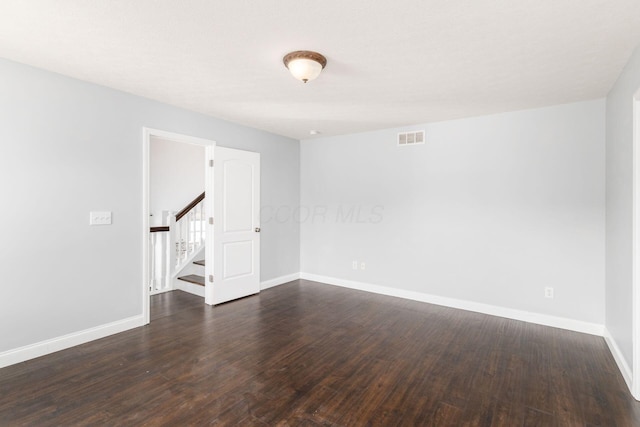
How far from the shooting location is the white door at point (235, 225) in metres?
4.25

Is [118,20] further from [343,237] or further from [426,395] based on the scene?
[343,237]

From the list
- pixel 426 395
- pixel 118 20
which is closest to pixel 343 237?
pixel 426 395

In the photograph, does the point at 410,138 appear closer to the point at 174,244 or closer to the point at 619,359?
the point at 619,359

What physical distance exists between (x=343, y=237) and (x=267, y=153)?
1870mm

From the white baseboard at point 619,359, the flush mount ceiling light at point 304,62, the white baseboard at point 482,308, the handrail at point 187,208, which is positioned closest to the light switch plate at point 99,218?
the handrail at point 187,208

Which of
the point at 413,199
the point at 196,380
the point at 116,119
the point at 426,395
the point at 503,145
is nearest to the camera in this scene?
the point at 426,395

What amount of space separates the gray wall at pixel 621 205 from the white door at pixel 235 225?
4.12m

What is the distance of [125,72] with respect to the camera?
2785 mm

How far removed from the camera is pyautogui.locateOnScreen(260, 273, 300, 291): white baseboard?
5.02 meters

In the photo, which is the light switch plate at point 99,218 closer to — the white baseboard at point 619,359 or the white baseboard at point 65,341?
the white baseboard at point 65,341

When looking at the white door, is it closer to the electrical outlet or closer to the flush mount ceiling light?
the flush mount ceiling light

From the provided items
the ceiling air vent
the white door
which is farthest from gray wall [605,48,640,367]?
the white door

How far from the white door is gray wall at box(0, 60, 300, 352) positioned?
3.01 feet

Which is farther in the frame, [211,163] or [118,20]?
[211,163]
